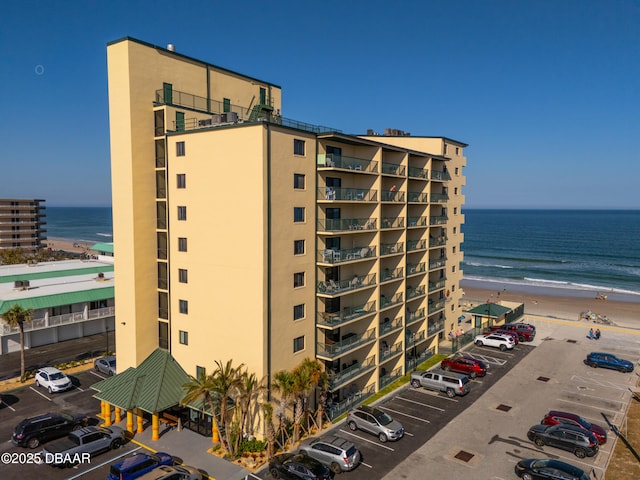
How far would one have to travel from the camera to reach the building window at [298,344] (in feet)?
99.8

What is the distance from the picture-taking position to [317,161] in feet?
103

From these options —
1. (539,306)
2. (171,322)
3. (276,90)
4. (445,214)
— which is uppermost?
(276,90)

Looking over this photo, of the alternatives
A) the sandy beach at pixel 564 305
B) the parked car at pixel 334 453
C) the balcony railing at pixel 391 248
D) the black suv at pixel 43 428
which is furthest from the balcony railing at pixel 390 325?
the sandy beach at pixel 564 305

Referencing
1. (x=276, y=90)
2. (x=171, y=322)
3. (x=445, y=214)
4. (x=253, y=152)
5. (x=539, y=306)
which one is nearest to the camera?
(x=253, y=152)

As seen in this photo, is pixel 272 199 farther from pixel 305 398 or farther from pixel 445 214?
pixel 445 214

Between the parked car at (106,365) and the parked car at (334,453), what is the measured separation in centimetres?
2268

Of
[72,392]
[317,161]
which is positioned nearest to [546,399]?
[317,161]

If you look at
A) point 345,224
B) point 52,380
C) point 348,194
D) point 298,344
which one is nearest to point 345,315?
point 298,344

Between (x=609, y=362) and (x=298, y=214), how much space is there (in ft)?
120

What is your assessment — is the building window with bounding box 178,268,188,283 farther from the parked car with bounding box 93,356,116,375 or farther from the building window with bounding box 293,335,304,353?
the parked car with bounding box 93,356,116,375

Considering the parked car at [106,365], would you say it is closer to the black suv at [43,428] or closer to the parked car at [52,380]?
the parked car at [52,380]

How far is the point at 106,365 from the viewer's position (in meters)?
41.5

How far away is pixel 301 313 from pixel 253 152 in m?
11.6

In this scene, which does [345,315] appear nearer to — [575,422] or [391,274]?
[391,274]
